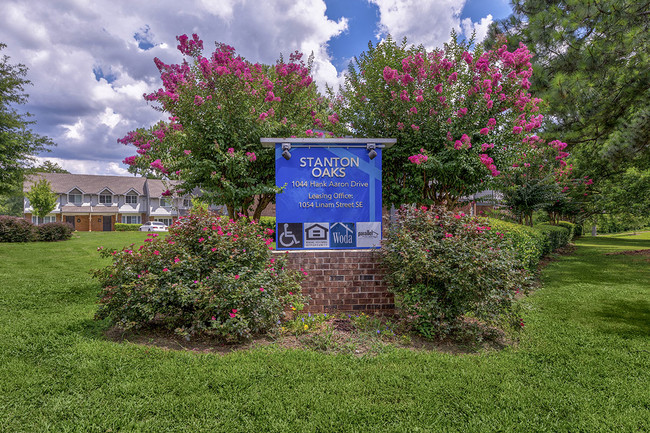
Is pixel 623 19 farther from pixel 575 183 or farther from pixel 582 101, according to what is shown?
pixel 575 183

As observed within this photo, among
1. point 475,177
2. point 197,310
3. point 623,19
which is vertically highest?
point 623,19

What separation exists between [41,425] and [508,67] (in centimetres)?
858

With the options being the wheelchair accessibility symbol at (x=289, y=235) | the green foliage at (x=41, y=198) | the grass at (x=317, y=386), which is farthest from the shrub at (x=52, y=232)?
the wheelchair accessibility symbol at (x=289, y=235)

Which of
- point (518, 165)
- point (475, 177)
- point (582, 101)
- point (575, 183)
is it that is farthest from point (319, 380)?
point (575, 183)

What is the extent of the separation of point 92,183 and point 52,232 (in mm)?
25415

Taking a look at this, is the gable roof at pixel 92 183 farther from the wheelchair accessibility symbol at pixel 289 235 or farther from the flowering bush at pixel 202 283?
the wheelchair accessibility symbol at pixel 289 235

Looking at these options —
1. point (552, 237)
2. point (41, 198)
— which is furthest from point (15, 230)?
point (552, 237)

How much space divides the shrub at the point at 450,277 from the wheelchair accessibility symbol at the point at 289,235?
1489mm

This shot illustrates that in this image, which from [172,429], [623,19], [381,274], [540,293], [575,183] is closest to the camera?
[172,429]

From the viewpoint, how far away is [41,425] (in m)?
2.43

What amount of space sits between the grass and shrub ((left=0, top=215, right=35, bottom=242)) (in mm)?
15253

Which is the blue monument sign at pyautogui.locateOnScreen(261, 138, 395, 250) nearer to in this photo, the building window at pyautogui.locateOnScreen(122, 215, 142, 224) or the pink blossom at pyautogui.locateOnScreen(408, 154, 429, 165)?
the pink blossom at pyautogui.locateOnScreen(408, 154, 429, 165)

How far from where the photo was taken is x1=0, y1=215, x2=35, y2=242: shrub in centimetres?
1533

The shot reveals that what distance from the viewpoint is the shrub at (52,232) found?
1653cm
